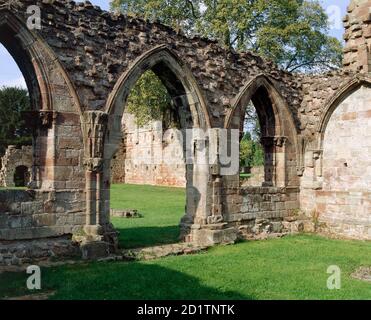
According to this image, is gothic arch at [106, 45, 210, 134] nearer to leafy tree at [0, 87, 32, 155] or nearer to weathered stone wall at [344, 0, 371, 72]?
weathered stone wall at [344, 0, 371, 72]

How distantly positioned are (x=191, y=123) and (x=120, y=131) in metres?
1.97

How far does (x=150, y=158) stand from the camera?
33.5 m

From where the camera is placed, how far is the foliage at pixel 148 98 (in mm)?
22266

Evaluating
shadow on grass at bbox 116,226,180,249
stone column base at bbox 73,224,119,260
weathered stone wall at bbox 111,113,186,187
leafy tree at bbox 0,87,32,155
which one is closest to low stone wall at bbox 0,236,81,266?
stone column base at bbox 73,224,119,260

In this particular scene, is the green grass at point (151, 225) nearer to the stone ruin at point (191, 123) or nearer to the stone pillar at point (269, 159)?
the stone ruin at point (191, 123)

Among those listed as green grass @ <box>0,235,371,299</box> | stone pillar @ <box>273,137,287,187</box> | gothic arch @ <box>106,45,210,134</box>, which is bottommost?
green grass @ <box>0,235,371,299</box>

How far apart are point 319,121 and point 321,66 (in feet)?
50.1

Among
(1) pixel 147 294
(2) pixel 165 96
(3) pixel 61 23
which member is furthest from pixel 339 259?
(2) pixel 165 96

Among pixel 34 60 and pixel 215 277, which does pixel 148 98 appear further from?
pixel 215 277

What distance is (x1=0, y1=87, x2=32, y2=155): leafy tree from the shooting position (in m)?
38.3

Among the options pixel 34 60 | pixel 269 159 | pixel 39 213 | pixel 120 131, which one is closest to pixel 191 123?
pixel 120 131

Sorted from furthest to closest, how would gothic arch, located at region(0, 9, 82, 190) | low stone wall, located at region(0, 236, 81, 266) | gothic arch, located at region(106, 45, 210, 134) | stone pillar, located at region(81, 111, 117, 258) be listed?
gothic arch, located at region(106, 45, 210, 134), stone pillar, located at region(81, 111, 117, 258), gothic arch, located at region(0, 9, 82, 190), low stone wall, located at region(0, 236, 81, 266)

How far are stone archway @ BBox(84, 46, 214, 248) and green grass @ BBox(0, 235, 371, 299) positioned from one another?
1140mm

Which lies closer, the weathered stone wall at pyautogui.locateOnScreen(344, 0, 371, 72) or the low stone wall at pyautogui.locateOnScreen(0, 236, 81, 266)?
the low stone wall at pyautogui.locateOnScreen(0, 236, 81, 266)
